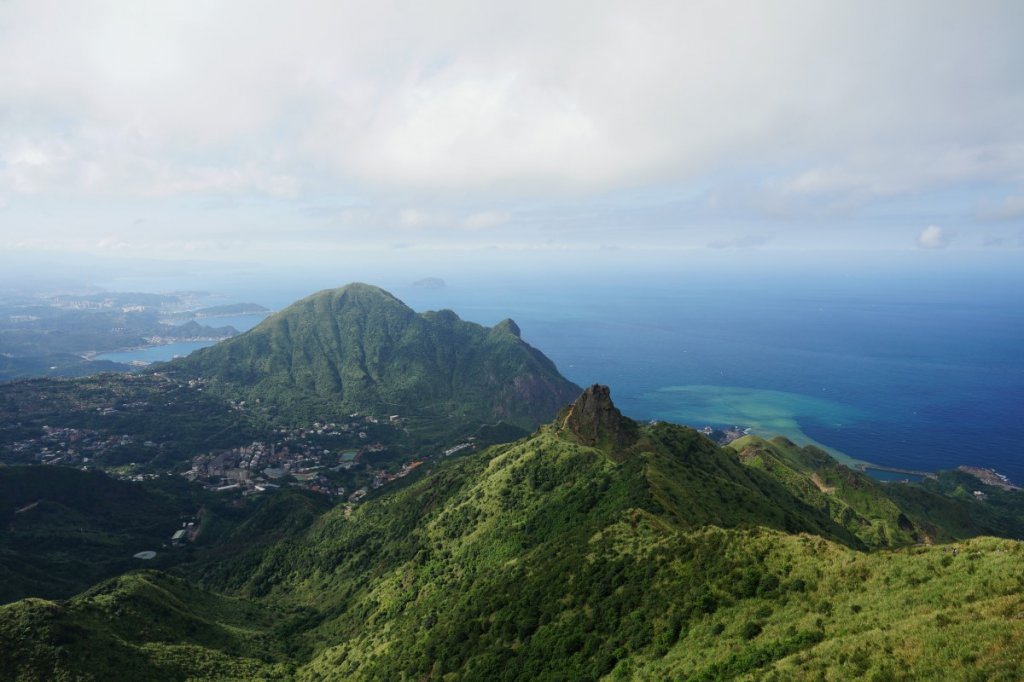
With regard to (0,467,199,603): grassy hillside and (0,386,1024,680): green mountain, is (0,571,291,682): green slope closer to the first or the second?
(0,386,1024,680): green mountain

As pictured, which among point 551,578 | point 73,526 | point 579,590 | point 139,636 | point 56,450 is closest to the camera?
point 579,590

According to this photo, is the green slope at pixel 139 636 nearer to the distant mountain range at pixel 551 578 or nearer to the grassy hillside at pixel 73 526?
the distant mountain range at pixel 551 578

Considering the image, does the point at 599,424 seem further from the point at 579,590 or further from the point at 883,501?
the point at 883,501

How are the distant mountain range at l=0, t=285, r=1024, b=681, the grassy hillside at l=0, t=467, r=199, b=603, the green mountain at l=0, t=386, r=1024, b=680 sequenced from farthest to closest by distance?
1. the grassy hillside at l=0, t=467, r=199, b=603
2. the distant mountain range at l=0, t=285, r=1024, b=681
3. the green mountain at l=0, t=386, r=1024, b=680

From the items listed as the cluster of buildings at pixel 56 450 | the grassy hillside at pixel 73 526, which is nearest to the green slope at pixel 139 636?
the grassy hillside at pixel 73 526

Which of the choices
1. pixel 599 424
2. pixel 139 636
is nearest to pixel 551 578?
pixel 599 424

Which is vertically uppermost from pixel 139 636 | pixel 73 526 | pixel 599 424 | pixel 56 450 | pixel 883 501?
pixel 599 424

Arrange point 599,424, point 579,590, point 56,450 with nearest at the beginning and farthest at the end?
point 579,590 < point 599,424 < point 56,450

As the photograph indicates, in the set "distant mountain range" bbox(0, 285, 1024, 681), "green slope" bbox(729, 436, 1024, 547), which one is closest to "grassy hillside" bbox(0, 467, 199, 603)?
"distant mountain range" bbox(0, 285, 1024, 681)
